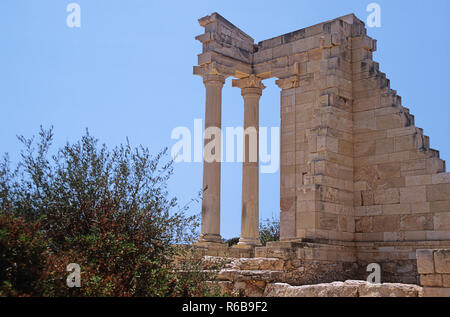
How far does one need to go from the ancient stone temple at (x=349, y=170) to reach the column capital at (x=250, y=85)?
3.10m

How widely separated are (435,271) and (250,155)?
15225 millimetres

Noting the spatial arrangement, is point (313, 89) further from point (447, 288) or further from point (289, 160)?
point (447, 288)

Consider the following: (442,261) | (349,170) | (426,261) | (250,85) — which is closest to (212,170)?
(250,85)

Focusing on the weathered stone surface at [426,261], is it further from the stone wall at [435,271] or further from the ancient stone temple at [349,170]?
the ancient stone temple at [349,170]

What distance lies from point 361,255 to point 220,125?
9.59 metres

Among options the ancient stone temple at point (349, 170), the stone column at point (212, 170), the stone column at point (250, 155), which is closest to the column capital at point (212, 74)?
the stone column at point (212, 170)

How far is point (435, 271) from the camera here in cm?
1076

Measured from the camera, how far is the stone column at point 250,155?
25.0 metres

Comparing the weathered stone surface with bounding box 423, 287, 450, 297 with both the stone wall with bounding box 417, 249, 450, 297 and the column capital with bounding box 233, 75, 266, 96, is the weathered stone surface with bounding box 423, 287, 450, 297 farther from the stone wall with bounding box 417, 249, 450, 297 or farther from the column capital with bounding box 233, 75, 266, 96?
the column capital with bounding box 233, 75, 266, 96

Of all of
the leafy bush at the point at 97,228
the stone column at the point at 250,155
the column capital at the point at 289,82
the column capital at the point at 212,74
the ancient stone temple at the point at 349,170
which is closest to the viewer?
the leafy bush at the point at 97,228

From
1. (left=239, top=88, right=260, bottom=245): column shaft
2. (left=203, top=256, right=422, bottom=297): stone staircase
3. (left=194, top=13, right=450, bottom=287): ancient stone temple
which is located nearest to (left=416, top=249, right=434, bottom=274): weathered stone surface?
(left=203, top=256, right=422, bottom=297): stone staircase

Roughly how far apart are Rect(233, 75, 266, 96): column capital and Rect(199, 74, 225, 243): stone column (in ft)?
3.38
